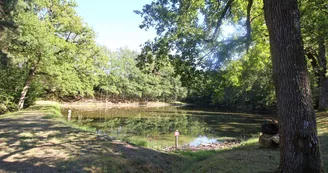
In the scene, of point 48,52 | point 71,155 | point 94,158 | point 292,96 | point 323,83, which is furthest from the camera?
point 48,52

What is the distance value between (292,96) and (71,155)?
593 cm

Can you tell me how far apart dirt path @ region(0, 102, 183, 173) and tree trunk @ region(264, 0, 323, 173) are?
3.98m

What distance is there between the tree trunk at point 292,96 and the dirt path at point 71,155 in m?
3.98

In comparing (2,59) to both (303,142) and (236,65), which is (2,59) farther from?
(303,142)

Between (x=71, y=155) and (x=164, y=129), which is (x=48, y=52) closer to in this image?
(x=164, y=129)

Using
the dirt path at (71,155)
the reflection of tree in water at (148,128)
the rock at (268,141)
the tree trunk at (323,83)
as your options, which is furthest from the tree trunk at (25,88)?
the tree trunk at (323,83)

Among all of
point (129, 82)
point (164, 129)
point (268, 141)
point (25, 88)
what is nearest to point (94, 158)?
point (268, 141)

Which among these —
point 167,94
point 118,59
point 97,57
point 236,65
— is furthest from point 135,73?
point 236,65

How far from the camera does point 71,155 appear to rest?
7129mm

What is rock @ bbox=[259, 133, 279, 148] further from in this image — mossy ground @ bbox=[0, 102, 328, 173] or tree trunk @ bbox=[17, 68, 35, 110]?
tree trunk @ bbox=[17, 68, 35, 110]

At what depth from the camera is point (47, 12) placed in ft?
86.4

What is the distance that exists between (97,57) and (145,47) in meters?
19.3

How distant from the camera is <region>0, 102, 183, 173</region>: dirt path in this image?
6.32m

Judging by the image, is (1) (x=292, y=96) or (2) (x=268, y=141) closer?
(1) (x=292, y=96)
